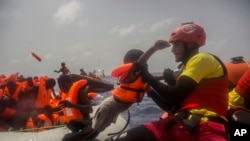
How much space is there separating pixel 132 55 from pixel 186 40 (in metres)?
1.02

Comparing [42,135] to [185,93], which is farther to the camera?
[42,135]

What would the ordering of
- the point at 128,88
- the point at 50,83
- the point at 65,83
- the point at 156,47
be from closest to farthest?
the point at 156,47 < the point at 128,88 < the point at 65,83 < the point at 50,83

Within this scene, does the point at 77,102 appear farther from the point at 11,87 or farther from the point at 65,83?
the point at 11,87

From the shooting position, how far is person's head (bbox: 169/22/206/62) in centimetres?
357

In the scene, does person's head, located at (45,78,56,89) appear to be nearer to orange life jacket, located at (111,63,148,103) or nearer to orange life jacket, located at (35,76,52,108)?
orange life jacket, located at (35,76,52,108)

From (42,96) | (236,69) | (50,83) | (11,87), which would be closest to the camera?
(236,69)

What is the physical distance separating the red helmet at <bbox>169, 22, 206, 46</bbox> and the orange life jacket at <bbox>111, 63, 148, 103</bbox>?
628mm

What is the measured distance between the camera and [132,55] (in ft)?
14.4

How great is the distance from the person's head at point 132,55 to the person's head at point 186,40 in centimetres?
80

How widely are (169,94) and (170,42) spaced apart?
0.67 m

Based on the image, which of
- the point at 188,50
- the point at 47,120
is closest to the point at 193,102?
the point at 188,50

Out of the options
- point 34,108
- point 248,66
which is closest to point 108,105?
point 248,66

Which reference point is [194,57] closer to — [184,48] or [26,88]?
[184,48]

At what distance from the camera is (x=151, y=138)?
10.9ft
